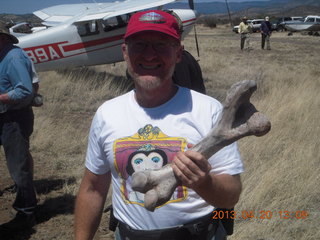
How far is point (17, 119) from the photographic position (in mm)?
3457

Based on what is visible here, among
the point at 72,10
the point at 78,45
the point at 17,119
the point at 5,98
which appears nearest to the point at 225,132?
the point at 5,98

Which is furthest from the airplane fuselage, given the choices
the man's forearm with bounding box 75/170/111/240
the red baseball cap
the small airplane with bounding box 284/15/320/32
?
the small airplane with bounding box 284/15/320/32

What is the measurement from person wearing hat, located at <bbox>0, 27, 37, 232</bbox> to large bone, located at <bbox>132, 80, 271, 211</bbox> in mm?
2417

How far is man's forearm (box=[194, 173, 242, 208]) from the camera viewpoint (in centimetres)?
138

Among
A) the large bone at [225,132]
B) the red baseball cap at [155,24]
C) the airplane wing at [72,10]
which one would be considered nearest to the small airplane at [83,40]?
the airplane wing at [72,10]

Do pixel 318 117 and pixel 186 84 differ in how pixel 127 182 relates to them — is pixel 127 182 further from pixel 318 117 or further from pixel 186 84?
pixel 318 117

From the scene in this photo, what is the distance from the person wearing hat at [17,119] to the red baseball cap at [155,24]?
1.95 metres

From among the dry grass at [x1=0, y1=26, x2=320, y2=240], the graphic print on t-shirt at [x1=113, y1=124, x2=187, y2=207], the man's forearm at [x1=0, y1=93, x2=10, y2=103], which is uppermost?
the graphic print on t-shirt at [x1=113, y1=124, x2=187, y2=207]

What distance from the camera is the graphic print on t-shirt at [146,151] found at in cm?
154

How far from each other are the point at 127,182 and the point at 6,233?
2530 millimetres

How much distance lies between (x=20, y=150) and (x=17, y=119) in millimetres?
298

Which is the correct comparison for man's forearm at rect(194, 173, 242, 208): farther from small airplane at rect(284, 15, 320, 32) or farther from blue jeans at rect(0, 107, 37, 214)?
small airplane at rect(284, 15, 320, 32)

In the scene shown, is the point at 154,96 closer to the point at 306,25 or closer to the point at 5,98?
the point at 5,98

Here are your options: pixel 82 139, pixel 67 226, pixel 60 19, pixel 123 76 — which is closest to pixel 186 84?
pixel 67 226
